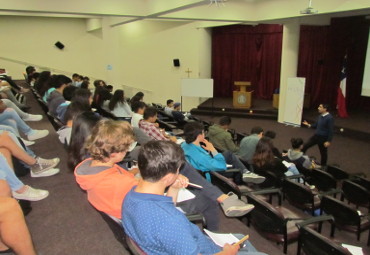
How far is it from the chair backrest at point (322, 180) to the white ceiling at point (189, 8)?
10.8 feet

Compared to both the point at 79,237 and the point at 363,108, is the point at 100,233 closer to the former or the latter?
the point at 79,237

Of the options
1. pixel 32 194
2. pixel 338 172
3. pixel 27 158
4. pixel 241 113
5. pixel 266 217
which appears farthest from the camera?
pixel 241 113

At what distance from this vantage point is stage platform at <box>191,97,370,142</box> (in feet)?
25.1

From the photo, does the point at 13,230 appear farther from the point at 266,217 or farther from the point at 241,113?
the point at 241,113

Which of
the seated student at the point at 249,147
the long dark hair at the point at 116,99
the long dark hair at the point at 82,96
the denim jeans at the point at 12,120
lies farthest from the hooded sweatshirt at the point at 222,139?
the denim jeans at the point at 12,120

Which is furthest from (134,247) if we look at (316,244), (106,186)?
(316,244)

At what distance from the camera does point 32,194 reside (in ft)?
8.24

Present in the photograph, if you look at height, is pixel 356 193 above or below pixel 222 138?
below

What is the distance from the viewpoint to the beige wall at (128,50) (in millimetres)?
11125

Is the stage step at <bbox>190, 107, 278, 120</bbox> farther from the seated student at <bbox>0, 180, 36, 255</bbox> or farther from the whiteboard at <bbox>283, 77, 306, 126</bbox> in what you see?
the seated student at <bbox>0, 180, 36, 255</bbox>

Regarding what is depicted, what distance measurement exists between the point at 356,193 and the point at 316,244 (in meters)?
1.73

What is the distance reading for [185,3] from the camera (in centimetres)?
605

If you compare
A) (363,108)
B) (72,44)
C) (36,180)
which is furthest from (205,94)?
(36,180)

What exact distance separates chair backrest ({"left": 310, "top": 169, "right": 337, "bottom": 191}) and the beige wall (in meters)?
7.35
